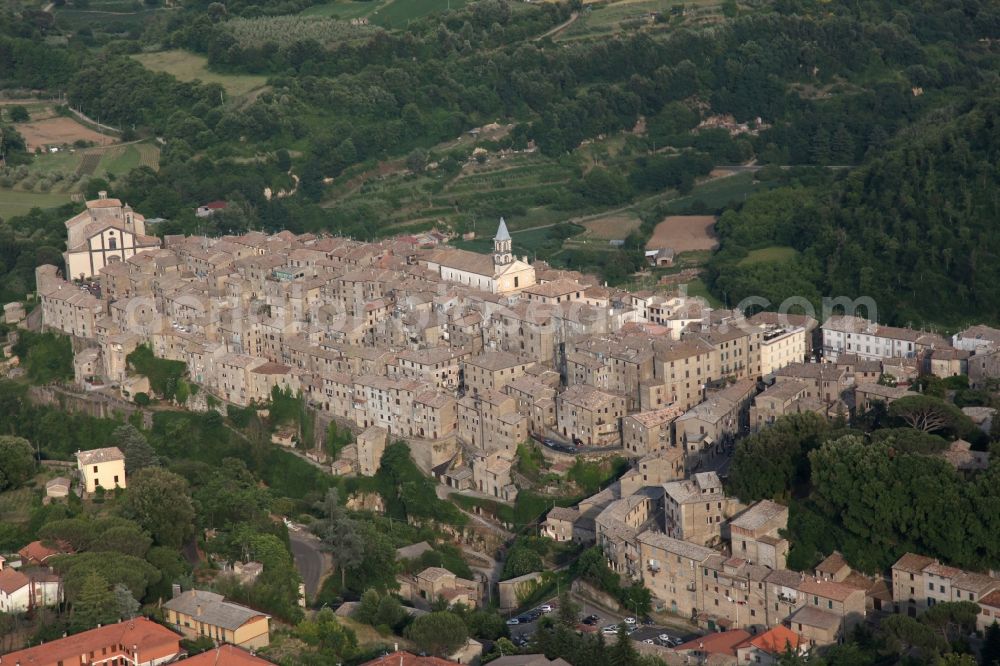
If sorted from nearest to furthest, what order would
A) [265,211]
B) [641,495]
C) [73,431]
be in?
[641,495] < [73,431] < [265,211]

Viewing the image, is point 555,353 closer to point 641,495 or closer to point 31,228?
point 641,495

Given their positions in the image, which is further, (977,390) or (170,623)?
(977,390)

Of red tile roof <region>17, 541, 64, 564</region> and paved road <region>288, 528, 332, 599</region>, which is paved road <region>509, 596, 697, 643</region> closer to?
paved road <region>288, 528, 332, 599</region>

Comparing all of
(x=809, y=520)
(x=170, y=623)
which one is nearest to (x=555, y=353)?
(x=809, y=520)

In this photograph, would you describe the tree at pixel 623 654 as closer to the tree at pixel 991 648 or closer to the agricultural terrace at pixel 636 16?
the tree at pixel 991 648

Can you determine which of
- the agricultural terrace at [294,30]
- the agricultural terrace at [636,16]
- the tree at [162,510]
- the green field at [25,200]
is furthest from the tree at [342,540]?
the agricultural terrace at [636,16]

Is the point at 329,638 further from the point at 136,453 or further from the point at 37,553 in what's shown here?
the point at 136,453

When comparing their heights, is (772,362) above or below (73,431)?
above

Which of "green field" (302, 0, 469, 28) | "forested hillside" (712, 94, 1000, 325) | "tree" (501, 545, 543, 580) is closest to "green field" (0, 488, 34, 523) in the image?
"tree" (501, 545, 543, 580)
